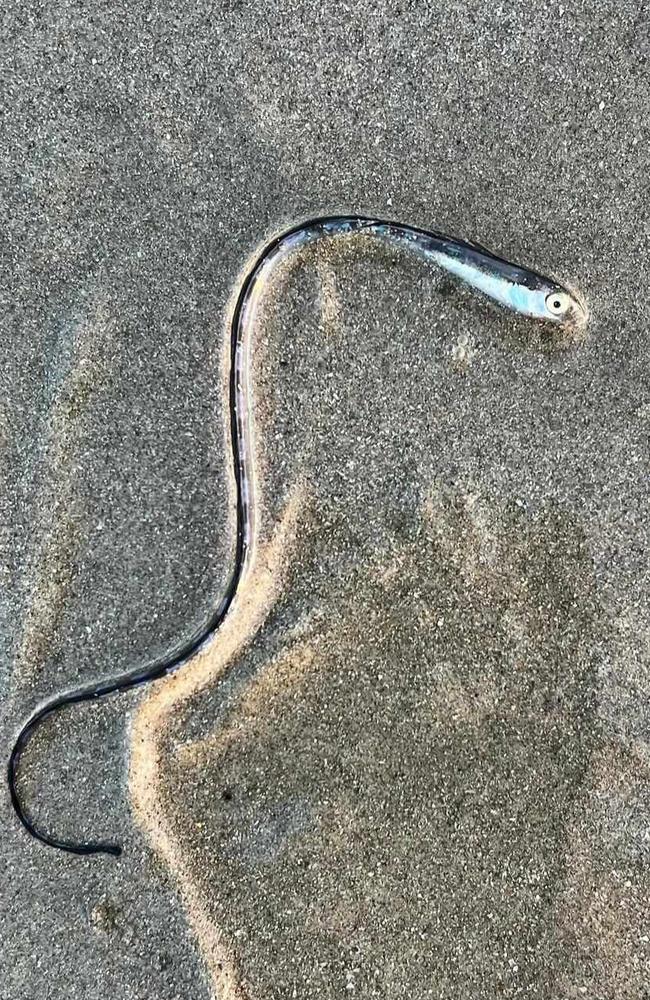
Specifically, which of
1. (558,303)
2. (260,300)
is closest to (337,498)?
(260,300)

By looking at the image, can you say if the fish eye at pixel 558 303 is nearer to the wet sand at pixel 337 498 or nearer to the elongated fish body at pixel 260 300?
the elongated fish body at pixel 260 300

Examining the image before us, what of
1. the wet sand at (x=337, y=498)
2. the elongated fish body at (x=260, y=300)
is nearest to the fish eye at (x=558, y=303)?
the elongated fish body at (x=260, y=300)

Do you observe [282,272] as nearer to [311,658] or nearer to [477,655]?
[311,658]

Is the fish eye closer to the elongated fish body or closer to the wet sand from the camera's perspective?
→ the elongated fish body

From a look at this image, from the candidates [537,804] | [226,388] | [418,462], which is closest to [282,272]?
[226,388]

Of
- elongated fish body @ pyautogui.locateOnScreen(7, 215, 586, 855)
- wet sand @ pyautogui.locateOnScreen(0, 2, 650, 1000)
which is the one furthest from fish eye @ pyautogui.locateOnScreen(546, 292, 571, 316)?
wet sand @ pyautogui.locateOnScreen(0, 2, 650, 1000)

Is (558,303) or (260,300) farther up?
(558,303)

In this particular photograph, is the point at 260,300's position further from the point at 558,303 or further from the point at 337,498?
the point at 558,303
